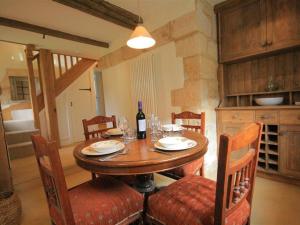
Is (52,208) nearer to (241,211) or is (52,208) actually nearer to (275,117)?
(241,211)

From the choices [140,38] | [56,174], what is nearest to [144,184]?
[56,174]

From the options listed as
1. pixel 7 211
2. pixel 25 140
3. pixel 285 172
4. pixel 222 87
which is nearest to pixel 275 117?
pixel 285 172

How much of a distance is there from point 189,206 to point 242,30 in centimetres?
228

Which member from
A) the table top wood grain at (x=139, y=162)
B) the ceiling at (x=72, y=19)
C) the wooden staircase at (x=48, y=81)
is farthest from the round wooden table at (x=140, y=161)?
the wooden staircase at (x=48, y=81)

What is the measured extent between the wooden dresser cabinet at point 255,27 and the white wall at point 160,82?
27.2 inches

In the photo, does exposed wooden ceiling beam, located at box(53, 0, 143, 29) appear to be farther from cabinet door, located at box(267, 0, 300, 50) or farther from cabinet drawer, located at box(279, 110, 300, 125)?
cabinet drawer, located at box(279, 110, 300, 125)

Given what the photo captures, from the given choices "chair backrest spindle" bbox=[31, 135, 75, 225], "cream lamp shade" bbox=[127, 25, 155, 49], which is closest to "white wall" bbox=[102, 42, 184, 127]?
"cream lamp shade" bbox=[127, 25, 155, 49]

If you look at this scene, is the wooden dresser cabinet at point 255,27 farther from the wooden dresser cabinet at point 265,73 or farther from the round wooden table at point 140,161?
the round wooden table at point 140,161

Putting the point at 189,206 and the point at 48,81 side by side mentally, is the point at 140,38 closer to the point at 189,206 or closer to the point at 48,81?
the point at 189,206

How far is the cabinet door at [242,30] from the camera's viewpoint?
83.7 inches

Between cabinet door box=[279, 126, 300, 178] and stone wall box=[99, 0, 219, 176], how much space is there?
80 cm

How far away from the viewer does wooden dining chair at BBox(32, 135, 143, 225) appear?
2.70ft

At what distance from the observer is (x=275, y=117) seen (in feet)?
6.53

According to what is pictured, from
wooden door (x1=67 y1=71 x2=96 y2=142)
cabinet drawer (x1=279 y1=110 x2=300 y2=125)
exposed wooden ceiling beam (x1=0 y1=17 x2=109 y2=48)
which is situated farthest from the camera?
wooden door (x1=67 y1=71 x2=96 y2=142)
